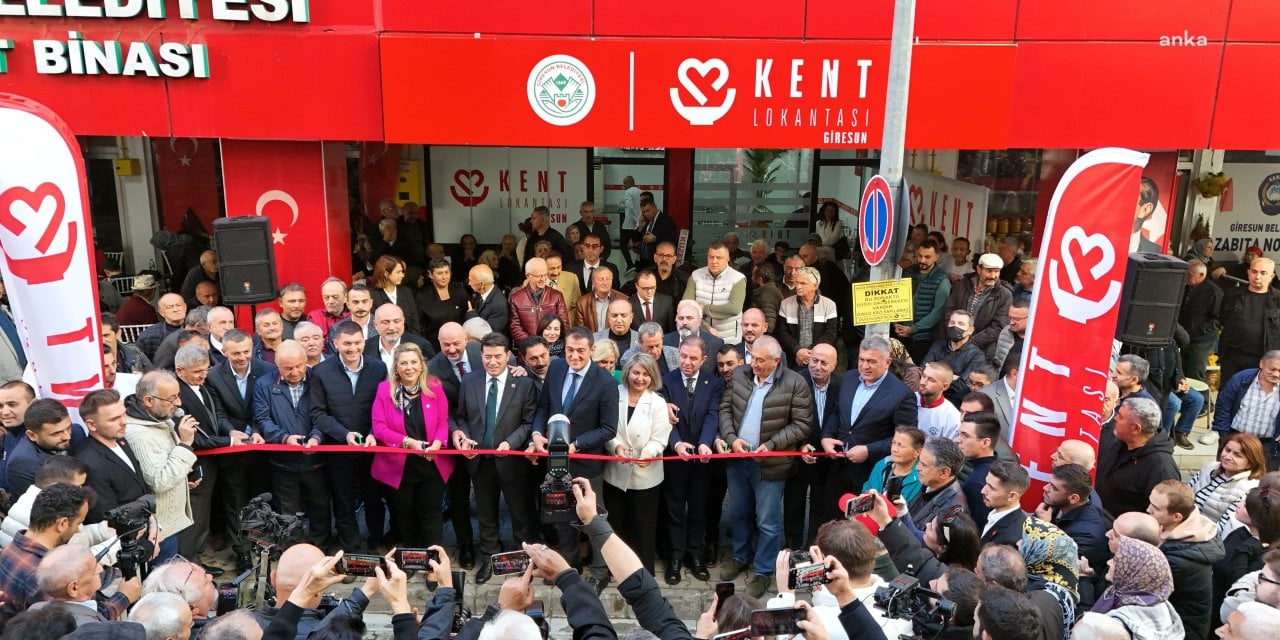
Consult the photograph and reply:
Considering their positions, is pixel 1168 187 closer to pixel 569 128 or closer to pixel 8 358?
pixel 569 128

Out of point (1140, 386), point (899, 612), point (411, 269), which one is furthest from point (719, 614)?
point (411, 269)

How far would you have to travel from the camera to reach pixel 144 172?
12539mm

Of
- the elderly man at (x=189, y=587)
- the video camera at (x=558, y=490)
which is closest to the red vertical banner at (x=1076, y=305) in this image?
the video camera at (x=558, y=490)

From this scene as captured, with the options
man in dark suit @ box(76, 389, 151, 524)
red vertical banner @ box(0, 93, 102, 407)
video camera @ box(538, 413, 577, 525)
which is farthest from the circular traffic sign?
red vertical banner @ box(0, 93, 102, 407)

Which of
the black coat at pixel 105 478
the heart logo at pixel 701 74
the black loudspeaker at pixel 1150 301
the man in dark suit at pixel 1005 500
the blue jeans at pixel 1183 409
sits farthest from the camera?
the heart logo at pixel 701 74

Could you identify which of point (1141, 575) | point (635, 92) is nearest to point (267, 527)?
point (1141, 575)

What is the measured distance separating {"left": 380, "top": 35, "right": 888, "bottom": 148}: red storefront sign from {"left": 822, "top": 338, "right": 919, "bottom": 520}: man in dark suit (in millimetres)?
2995

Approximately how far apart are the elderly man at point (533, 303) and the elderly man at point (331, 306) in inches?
55.8

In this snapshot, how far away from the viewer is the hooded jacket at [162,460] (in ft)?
19.5

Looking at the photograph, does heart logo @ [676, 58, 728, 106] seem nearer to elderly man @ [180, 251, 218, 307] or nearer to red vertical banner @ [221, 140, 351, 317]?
red vertical banner @ [221, 140, 351, 317]

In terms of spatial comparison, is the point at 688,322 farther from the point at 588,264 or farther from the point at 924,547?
the point at 924,547

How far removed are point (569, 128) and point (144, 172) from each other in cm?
664

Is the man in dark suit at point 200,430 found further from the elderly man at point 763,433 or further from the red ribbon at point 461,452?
the elderly man at point 763,433

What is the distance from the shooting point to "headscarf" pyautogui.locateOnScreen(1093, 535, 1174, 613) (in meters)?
4.33
